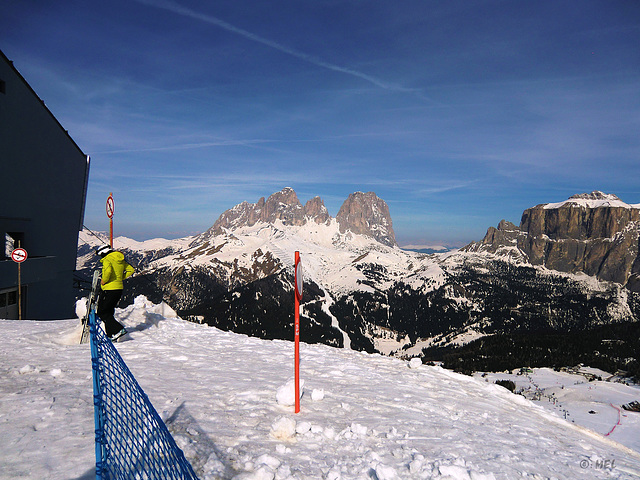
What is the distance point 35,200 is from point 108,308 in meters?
23.1

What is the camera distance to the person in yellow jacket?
10.7m

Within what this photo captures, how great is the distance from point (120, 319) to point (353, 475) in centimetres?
1390

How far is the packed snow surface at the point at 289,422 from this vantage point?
17.4ft

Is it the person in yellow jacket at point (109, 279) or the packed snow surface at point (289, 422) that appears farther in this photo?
the person in yellow jacket at point (109, 279)

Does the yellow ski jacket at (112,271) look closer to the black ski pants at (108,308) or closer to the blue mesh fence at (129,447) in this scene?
the black ski pants at (108,308)

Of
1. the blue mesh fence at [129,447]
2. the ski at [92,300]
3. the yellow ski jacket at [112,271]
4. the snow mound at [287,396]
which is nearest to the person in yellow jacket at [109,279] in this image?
the yellow ski jacket at [112,271]

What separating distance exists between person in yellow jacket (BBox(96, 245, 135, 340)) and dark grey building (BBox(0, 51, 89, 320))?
17230mm

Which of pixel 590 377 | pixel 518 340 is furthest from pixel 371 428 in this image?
pixel 518 340

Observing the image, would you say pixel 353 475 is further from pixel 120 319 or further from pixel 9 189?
pixel 9 189

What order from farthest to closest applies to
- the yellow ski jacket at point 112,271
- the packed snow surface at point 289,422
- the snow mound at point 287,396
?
the yellow ski jacket at point 112,271, the snow mound at point 287,396, the packed snow surface at point 289,422

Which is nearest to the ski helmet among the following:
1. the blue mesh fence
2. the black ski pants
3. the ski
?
the ski

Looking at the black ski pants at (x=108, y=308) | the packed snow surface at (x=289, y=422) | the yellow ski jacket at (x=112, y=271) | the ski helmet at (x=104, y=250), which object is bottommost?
the packed snow surface at (x=289, y=422)

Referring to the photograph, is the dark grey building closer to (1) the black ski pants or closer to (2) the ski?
(2) the ski

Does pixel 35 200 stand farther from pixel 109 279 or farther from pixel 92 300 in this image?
pixel 109 279
